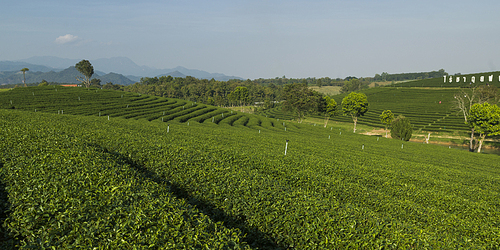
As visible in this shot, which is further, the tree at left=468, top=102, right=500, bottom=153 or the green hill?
the green hill

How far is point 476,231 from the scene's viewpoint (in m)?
9.20

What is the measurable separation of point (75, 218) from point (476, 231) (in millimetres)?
12531

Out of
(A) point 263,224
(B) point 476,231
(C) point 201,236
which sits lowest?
(B) point 476,231

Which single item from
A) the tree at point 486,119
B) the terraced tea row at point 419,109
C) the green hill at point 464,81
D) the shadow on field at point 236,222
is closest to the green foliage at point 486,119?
the tree at point 486,119

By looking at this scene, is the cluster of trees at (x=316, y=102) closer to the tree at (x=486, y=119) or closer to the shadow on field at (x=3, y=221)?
the tree at (x=486, y=119)

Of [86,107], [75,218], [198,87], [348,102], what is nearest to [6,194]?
[75,218]

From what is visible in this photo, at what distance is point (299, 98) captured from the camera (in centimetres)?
8831

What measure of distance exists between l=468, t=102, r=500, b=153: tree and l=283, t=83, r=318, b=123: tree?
3987 centimetres

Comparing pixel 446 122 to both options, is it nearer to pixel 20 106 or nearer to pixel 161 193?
pixel 161 193

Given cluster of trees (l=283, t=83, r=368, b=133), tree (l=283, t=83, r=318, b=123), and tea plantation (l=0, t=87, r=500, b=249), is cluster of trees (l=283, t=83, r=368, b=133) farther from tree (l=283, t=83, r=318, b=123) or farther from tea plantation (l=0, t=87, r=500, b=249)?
tea plantation (l=0, t=87, r=500, b=249)

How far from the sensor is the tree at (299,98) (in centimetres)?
8679

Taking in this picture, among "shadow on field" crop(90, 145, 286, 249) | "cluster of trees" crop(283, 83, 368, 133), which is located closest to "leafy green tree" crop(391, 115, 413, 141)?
"cluster of trees" crop(283, 83, 368, 133)

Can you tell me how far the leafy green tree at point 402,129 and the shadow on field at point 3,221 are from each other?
7608 centimetres

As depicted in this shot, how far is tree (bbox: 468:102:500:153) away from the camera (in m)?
54.4
